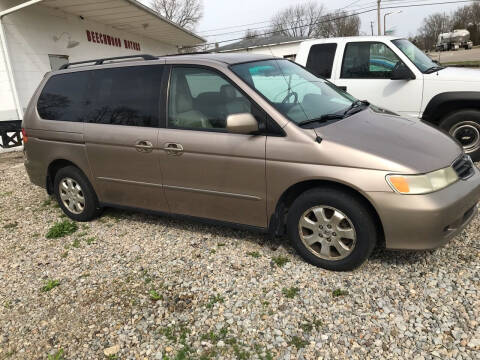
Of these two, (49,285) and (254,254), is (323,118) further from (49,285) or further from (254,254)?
(49,285)

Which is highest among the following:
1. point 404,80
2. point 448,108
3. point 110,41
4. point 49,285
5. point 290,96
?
point 110,41

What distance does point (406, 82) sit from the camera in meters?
5.64

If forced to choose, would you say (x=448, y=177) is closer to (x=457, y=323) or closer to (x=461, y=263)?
(x=461, y=263)

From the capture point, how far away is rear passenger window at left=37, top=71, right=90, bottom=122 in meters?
4.31

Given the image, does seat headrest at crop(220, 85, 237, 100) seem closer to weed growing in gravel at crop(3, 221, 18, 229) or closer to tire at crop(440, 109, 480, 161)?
weed growing in gravel at crop(3, 221, 18, 229)

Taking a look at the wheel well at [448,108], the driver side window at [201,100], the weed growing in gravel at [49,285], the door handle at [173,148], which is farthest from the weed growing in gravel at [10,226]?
the wheel well at [448,108]

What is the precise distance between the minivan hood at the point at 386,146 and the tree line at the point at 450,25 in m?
73.4

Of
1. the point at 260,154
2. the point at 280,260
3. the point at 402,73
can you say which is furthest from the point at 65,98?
the point at 402,73

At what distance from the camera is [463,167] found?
3.08 metres

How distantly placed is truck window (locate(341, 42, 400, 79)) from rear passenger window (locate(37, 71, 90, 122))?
159 inches

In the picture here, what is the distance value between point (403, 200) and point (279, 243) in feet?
4.53

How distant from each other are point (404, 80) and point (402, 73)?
113 mm

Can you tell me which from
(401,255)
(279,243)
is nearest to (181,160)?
(279,243)

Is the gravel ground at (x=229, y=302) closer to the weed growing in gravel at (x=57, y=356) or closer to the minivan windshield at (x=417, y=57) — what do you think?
the weed growing in gravel at (x=57, y=356)
